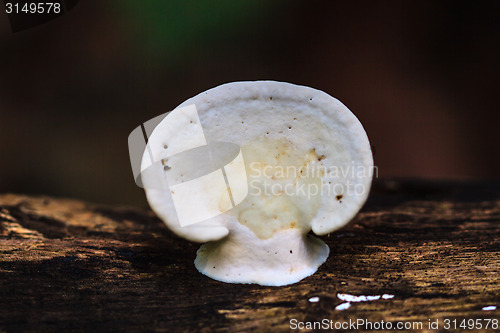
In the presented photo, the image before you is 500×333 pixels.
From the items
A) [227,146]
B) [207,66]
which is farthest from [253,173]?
[207,66]

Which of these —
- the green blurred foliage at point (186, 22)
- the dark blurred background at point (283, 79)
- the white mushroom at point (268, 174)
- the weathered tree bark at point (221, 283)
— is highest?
the green blurred foliage at point (186, 22)

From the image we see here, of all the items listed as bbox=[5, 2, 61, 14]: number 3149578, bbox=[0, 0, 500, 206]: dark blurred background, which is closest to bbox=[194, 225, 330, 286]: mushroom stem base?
bbox=[5, 2, 61, 14]: number 3149578

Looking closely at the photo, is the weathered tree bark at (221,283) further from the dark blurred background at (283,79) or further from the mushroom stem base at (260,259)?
the dark blurred background at (283,79)

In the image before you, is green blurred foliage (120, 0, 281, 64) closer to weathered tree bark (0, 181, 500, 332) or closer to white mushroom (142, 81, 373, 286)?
weathered tree bark (0, 181, 500, 332)

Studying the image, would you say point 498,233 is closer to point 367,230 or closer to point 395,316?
point 367,230

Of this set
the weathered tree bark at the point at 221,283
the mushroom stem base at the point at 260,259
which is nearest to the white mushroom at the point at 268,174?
the mushroom stem base at the point at 260,259

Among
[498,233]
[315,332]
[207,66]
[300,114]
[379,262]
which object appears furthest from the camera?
[207,66]

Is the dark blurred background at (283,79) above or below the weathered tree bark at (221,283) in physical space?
above
